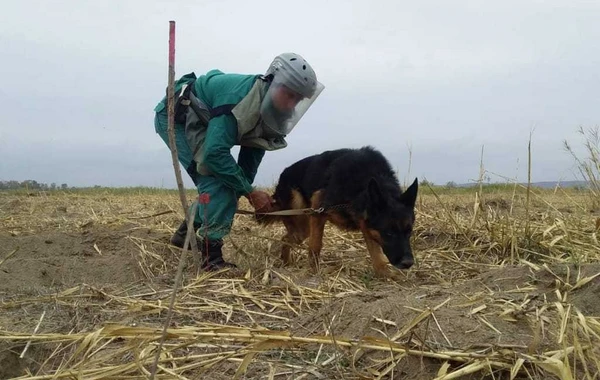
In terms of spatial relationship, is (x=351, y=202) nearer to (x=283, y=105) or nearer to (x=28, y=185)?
(x=283, y=105)

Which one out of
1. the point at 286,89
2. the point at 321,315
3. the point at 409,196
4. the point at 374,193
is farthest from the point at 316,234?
the point at 321,315

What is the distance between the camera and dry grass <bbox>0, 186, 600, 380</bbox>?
2.59m

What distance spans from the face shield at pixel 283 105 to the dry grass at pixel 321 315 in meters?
1.13

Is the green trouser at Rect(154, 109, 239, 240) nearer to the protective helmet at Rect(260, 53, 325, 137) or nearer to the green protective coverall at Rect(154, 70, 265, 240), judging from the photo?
the green protective coverall at Rect(154, 70, 265, 240)

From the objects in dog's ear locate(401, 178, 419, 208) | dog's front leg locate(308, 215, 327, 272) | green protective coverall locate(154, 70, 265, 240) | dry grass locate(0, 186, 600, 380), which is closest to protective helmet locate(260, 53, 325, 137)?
green protective coverall locate(154, 70, 265, 240)

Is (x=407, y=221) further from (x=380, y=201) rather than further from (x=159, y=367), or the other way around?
(x=159, y=367)

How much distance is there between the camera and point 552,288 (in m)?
3.65

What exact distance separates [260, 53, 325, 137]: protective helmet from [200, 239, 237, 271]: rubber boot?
126 centimetres

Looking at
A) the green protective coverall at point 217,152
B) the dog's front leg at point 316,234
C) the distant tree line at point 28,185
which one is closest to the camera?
the green protective coverall at point 217,152

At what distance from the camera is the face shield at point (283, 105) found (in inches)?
214

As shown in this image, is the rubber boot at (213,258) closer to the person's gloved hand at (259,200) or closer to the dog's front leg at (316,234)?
the person's gloved hand at (259,200)

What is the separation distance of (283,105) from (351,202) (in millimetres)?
1197

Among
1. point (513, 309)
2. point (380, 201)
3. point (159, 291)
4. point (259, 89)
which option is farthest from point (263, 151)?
point (513, 309)

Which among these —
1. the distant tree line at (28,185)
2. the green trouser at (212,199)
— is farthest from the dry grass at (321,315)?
the distant tree line at (28,185)
